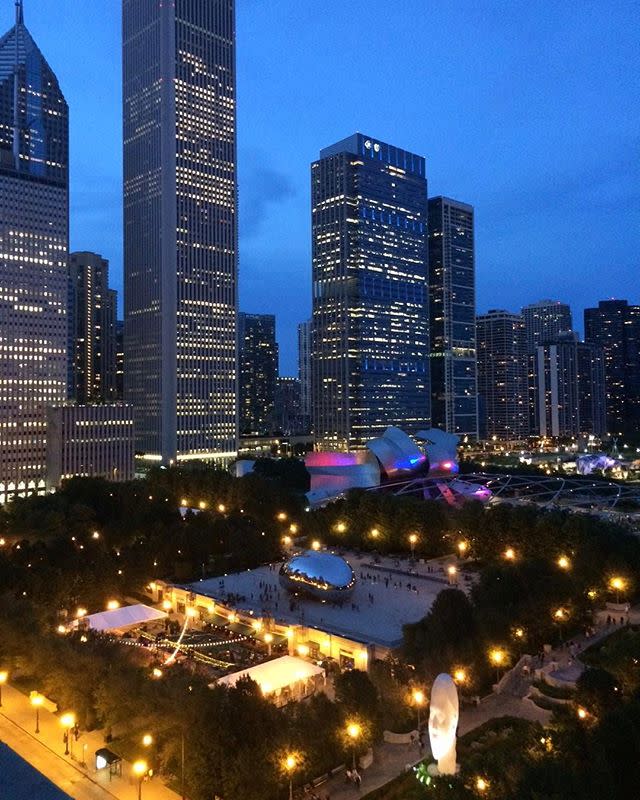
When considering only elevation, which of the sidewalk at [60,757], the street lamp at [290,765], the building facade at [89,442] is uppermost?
the building facade at [89,442]

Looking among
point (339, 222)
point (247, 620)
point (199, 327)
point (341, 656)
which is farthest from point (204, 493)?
point (339, 222)

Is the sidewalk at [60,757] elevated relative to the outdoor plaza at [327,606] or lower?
lower

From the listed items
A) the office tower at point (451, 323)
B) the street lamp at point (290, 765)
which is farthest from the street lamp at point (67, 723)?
the office tower at point (451, 323)

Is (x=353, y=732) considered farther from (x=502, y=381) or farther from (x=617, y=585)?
(x=502, y=381)

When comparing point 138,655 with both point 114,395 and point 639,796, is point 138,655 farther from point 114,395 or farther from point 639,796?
point 114,395

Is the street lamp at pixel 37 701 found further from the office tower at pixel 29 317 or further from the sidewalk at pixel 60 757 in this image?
the office tower at pixel 29 317

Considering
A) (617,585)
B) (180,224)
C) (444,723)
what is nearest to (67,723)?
(444,723)
